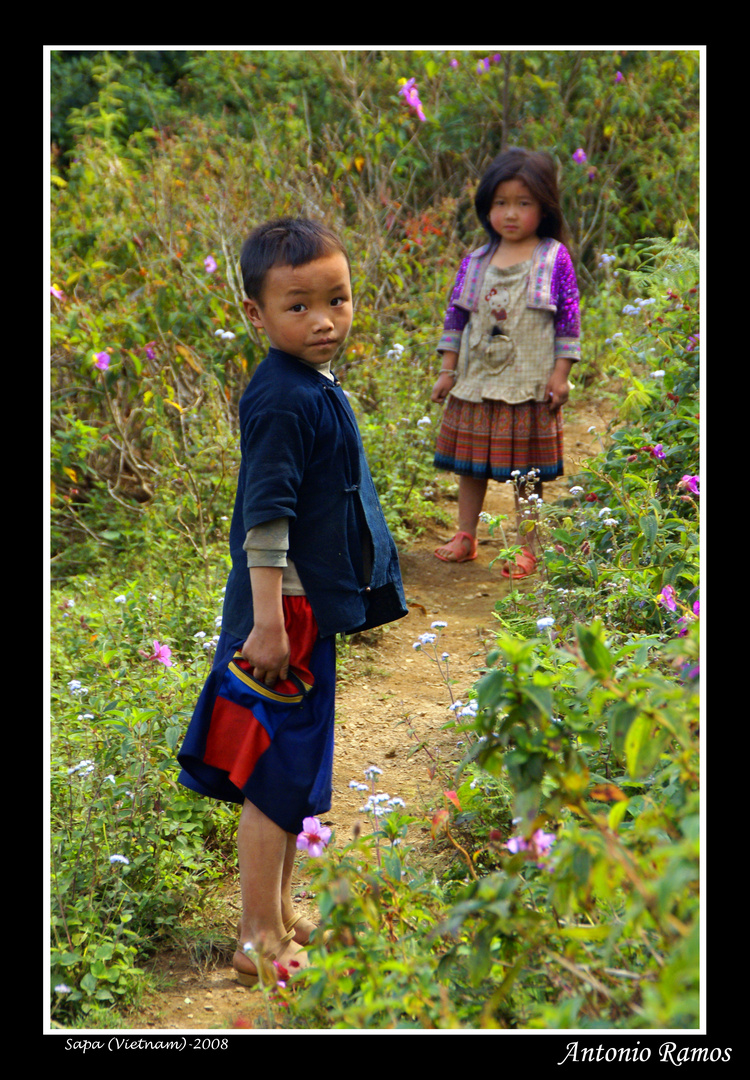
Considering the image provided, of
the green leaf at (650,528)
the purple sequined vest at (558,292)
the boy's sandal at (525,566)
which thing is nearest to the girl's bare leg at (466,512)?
the boy's sandal at (525,566)

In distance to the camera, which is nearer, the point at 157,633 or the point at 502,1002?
the point at 502,1002

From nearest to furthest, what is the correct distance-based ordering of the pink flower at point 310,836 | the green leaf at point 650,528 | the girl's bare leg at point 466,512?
the pink flower at point 310,836, the green leaf at point 650,528, the girl's bare leg at point 466,512

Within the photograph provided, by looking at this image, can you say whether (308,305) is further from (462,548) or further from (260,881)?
(462,548)

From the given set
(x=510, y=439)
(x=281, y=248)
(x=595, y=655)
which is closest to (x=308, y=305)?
(x=281, y=248)

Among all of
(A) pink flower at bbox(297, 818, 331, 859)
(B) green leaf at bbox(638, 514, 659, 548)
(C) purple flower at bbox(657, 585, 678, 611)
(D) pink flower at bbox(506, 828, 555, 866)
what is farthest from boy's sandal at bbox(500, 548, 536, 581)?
(D) pink flower at bbox(506, 828, 555, 866)

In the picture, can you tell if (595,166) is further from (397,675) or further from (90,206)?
(397,675)

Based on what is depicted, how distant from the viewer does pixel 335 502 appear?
194 cm

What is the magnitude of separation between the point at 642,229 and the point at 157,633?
498 centimetres

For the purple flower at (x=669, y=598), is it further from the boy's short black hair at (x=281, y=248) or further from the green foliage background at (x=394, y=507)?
the boy's short black hair at (x=281, y=248)

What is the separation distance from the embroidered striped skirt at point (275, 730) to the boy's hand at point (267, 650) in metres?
0.04

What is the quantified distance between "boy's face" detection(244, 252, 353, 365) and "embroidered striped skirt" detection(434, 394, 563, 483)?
203 centimetres

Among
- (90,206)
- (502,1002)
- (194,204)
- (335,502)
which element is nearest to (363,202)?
(194,204)

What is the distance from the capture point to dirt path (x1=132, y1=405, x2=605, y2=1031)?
6.45 ft

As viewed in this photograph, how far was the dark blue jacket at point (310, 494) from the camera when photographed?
1.83m
